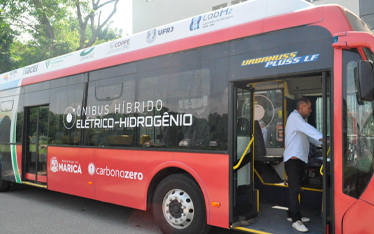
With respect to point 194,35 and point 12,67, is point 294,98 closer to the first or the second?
point 194,35

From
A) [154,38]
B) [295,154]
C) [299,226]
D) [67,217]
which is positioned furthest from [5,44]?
[299,226]

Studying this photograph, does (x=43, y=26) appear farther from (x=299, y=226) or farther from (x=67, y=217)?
(x=299, y=226)

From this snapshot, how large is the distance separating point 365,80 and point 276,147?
3856mm

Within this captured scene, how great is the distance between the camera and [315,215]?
5090mm

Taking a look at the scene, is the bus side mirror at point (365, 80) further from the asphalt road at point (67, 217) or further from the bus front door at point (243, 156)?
the asphalt road at point (67, 217)

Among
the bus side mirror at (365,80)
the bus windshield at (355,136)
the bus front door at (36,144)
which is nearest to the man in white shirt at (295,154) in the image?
the bus windshield at (355,136)

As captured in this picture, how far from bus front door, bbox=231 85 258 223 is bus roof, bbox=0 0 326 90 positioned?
96 centimetres

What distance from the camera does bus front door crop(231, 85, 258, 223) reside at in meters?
4.46

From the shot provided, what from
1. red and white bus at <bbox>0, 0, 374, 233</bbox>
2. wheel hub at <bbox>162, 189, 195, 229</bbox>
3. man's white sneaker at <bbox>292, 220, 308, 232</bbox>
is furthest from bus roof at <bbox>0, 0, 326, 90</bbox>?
man's white sneaker at <bbox>292, 220, 308, 232</bbox>

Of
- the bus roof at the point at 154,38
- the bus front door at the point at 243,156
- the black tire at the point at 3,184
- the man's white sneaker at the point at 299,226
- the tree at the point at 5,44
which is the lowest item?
the black tire at the point at 3,184

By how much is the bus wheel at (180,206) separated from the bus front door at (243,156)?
0.52m

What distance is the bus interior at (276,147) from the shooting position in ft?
14.9

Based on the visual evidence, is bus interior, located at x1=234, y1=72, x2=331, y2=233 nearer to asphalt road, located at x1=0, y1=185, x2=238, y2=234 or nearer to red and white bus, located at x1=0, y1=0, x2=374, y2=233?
red and white bus, located at x1=0, y1=0, x2=374, y2=233

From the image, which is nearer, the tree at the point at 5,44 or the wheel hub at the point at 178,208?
the wheel hub at the point at 178,208
